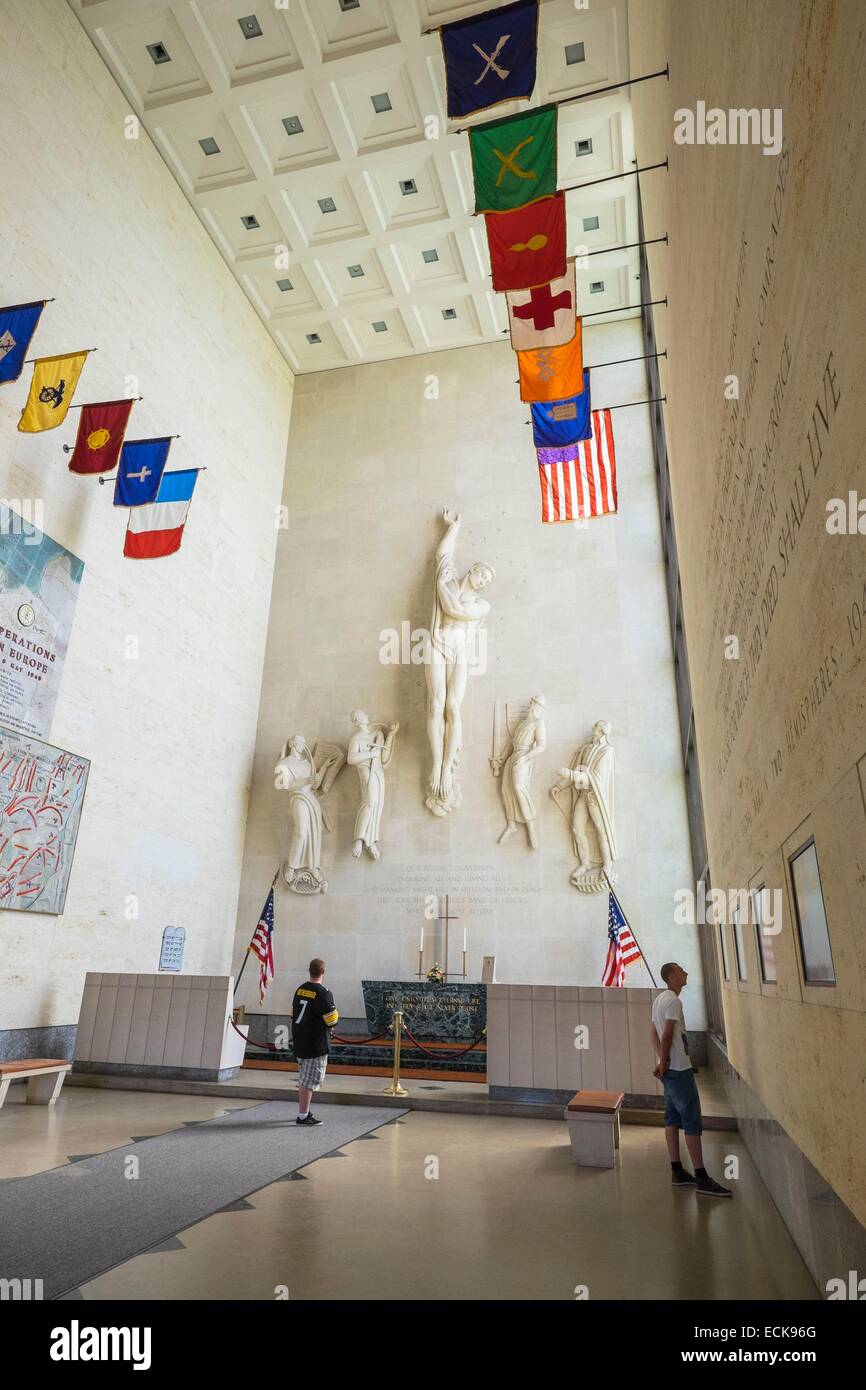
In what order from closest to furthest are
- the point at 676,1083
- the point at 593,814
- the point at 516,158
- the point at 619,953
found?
the point at 676,1083 → the point at 516,158 → the point at 619,953 → the point at 593,814

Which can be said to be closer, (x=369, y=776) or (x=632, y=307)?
(x=632, y=307)

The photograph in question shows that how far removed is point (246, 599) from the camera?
50.2ft

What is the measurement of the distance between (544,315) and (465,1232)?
8.04 meters

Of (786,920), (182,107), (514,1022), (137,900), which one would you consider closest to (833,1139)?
(786,920)

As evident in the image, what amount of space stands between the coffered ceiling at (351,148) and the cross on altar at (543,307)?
213 inches

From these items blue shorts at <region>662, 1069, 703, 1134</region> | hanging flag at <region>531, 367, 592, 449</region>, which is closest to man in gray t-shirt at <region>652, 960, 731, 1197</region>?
blue shorts at <region>662, 1069, 703, 1134</region>

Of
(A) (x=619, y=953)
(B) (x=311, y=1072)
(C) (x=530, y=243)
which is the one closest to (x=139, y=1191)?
(B) (x=311, y=1072)

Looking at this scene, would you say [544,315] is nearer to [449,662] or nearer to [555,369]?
Result: [555,369]

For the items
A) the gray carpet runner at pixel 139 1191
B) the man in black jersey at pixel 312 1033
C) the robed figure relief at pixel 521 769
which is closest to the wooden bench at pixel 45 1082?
the gray carpet runner at pixel 139 1191

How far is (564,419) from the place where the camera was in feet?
31.4

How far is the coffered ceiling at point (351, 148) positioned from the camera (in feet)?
40.1

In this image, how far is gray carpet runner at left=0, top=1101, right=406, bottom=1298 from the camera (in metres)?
3.62

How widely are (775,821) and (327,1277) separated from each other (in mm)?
2840
